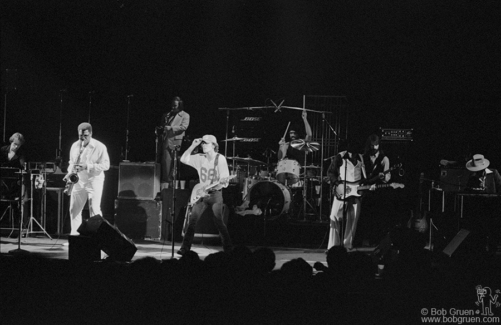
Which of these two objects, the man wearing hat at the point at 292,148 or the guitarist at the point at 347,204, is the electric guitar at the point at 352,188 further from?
the man wearing hat at the point at 292,148

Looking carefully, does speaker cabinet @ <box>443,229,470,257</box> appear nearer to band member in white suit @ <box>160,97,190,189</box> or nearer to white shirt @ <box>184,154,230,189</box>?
white shirt @ <box>184,154,230,189</box>

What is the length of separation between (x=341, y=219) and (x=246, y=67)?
19.1 ft

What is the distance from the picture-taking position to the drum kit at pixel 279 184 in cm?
1240

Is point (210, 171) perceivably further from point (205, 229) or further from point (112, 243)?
point (112, 243)

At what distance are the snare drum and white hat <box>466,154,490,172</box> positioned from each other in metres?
3.58

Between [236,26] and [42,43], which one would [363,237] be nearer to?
[236,26]

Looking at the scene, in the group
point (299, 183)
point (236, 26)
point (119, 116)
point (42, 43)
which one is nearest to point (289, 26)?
point (236, 26)

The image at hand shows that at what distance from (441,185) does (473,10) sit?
145 inches

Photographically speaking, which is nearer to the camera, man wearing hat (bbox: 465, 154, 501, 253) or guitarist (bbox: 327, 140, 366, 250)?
man wearing hat (bbox: 465, 154, 501, 253)

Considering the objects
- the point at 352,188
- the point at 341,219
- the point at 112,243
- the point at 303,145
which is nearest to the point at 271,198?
the point at 303,145

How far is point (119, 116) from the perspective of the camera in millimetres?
15297

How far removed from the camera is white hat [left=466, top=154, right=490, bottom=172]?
1170 cm

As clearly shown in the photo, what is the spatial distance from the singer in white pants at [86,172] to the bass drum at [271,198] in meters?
3.12

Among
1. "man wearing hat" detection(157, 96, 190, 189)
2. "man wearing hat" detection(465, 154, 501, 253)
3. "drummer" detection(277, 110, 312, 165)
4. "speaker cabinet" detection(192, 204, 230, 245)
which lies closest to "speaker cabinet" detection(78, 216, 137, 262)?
"man wearing hat" detection(465, 154, 501, 253)
